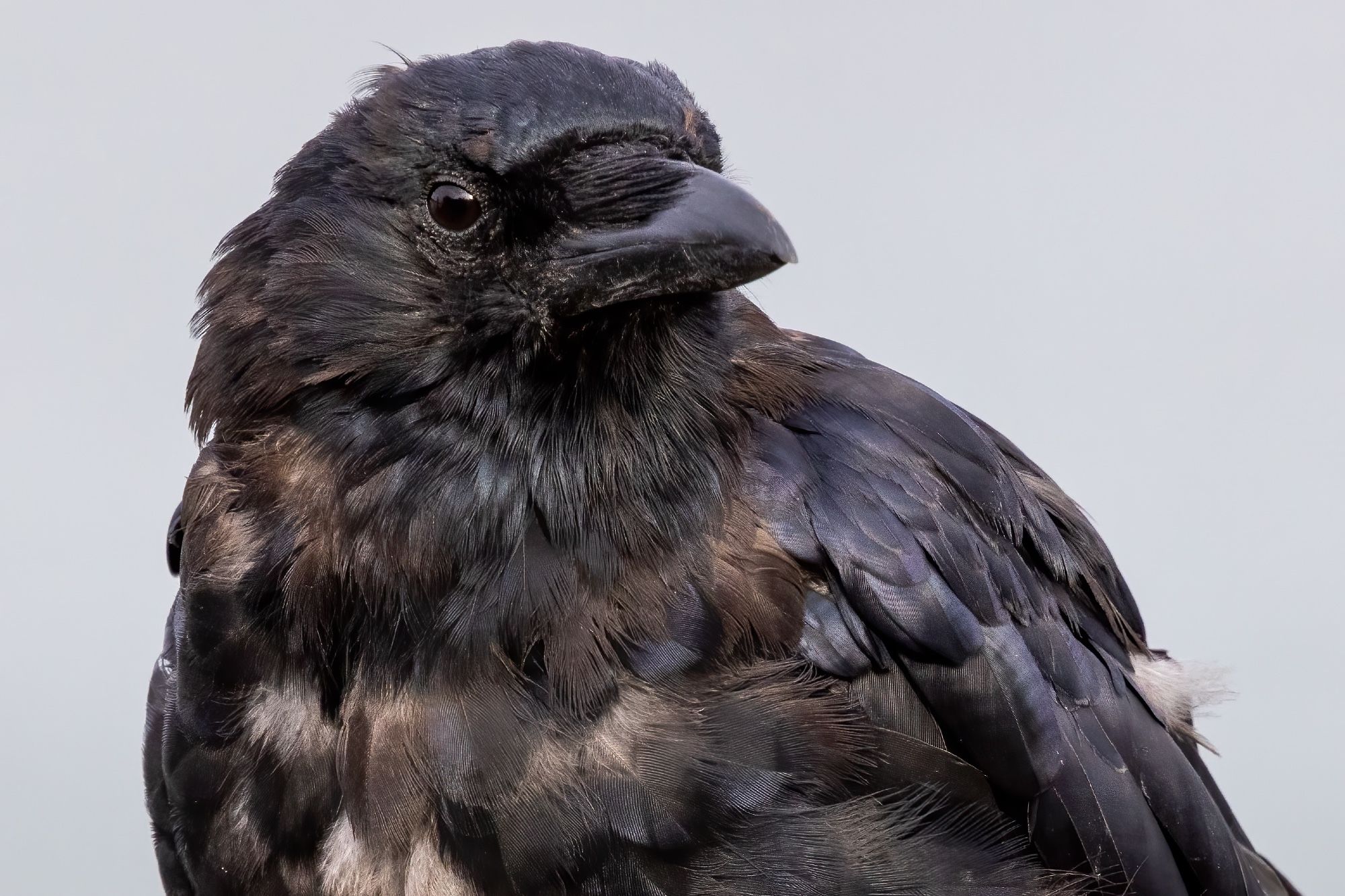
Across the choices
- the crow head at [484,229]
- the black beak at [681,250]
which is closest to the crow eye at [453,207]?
the crow head at [484,229]

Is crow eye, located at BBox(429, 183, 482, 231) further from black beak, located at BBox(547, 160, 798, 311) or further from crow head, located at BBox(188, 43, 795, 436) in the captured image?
black beak, located at BBox(547, 160, 798, 311)

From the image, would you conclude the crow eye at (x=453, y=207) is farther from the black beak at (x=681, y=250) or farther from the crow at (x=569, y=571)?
the black beak at (x=681, y=250)

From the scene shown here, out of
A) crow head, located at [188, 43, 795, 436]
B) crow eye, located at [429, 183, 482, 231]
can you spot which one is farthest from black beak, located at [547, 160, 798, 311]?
crow eye, located at [429, 183, 482, 231]

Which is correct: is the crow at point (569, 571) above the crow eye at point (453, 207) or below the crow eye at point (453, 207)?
below

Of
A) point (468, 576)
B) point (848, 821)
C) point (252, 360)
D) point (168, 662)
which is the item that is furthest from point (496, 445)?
point (168, 662)

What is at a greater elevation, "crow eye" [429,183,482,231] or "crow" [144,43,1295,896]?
"crow eye" [429,183,482,231]

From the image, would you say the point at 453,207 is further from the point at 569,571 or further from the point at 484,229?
the point at 569,571

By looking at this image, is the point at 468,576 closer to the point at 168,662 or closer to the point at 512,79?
the point at 512,79
